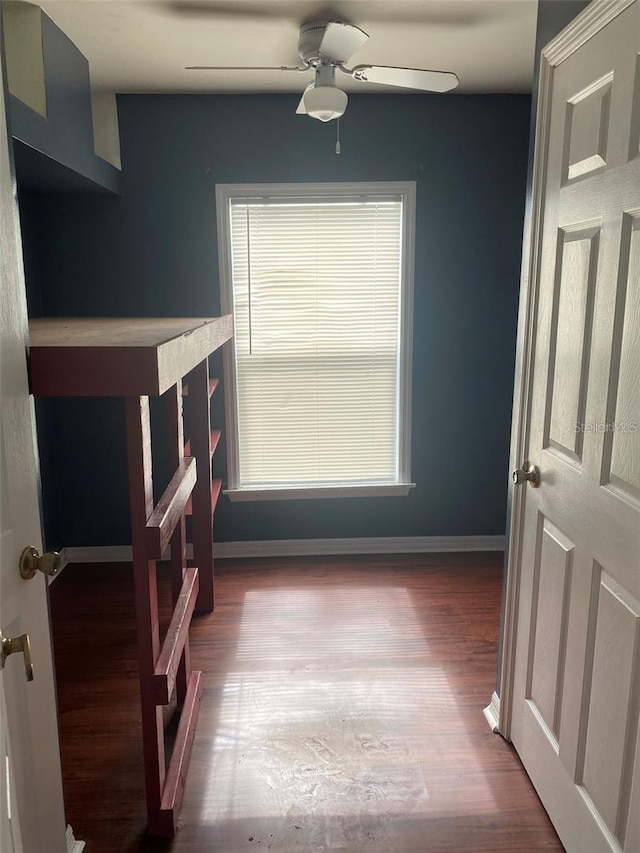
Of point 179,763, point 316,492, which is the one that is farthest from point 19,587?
point 316,492

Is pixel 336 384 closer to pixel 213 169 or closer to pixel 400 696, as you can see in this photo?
pixel 213 169

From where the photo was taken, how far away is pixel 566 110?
5.39ft

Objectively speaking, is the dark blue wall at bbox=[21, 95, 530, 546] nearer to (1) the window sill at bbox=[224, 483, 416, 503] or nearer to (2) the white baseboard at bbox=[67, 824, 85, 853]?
(1) the window sill at bbox=[224, 483, 416, 503]

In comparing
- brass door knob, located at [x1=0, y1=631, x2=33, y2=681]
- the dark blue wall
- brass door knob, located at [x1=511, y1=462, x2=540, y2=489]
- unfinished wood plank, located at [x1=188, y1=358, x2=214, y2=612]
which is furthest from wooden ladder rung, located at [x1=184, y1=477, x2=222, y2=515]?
brass door knob, located at [x1=0, y1=631, x2=33, y2=681]

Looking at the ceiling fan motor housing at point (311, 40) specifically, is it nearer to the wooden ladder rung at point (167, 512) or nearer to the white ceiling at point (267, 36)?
the white ceiling at point (267, 36)

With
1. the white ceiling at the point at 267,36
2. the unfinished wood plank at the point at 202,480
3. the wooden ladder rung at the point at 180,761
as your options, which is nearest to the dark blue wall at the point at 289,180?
the white ceiling at the point at 267,36

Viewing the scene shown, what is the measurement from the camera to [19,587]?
1.18 m

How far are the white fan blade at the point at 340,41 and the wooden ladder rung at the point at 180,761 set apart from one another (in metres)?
2.40

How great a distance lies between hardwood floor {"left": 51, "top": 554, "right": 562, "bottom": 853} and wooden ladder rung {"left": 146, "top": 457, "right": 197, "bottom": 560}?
888 mm

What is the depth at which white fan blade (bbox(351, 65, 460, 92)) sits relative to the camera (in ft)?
7.24

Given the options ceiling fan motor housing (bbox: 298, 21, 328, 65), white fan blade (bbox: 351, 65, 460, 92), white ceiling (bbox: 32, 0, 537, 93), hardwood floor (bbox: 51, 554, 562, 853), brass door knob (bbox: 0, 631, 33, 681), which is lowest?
hardwood floor (bbox: 51, 554, 562, 853)

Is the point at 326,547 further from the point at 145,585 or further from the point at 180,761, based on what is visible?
the point at 145,585

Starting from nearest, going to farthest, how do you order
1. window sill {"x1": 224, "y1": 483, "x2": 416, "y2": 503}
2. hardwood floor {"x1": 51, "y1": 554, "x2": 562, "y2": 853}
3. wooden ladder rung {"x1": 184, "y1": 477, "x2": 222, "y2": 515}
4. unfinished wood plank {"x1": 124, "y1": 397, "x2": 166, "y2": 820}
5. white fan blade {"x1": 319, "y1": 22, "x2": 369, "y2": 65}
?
unfinished wood plank {"x1": 124, "y1": 397, "x2": 166, "y2": 820}
hardwood floor {"x1": 51, "y1": 554, "x2": 562, "y2": 853}
white fan blade {"x1": 319, "y1": 22, "x2": 369, "y2": 65}
wooden ladder rung {"x1": 184, "y1": 477, "x2": 222, "y2": 515}
window sill {"x1": 224, "y1": 483, "x2": 416, "y2": 503}

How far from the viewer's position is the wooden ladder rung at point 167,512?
1555mm
